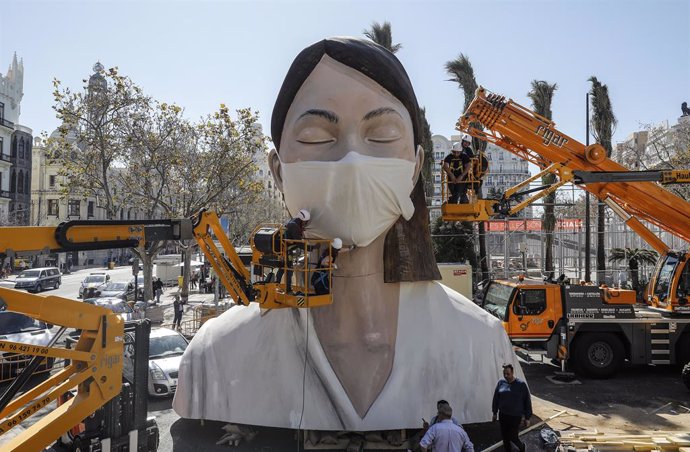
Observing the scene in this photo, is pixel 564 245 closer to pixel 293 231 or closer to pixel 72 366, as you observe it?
pixel 293 231

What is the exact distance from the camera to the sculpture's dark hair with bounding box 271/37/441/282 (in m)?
6.12

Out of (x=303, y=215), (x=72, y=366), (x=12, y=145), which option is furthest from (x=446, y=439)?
(x=12, y=145)

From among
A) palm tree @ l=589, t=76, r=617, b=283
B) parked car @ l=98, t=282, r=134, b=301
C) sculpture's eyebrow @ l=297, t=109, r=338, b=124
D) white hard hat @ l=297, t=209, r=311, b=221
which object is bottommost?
parked car @ l=98, t=282, r=134, b=301

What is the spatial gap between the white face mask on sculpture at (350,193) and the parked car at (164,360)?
4807 mm

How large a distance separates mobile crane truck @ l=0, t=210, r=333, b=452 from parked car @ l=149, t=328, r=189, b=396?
101 inches

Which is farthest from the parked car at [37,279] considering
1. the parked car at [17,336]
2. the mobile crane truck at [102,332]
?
the mobile crane truck at [102,332]

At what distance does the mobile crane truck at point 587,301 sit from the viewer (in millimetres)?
11312

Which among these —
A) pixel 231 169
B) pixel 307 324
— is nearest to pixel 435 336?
pixel 307 324

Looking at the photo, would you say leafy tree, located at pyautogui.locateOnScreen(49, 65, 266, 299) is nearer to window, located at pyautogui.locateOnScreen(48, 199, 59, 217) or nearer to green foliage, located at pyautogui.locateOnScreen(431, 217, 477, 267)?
green foliage, located at pyautogui.locateOnScreen(431, 217, 477, 267)

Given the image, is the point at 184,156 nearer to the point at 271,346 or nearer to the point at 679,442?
the point at 271,346

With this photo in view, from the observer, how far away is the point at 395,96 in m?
6.32

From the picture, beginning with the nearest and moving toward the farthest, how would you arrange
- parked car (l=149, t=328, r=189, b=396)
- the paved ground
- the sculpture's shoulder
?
the sculpture's shoulder
the paved ground
parked car (l=149, t=328, r=189, b=396)

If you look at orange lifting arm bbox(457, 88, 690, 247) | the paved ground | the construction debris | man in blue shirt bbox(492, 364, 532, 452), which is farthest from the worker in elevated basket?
orange lifting arm bbox(457, 88, 690, 247)

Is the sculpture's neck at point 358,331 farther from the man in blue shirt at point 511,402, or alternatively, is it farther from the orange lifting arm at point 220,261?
the man in blue shirt at point 511,402
